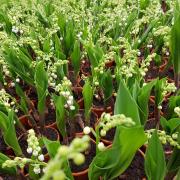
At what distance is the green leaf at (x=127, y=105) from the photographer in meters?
0.86

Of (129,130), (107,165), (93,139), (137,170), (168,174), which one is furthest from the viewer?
(93,139)

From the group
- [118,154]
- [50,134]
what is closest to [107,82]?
[50,134]

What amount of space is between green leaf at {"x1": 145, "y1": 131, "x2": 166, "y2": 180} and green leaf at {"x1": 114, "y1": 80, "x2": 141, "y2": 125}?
0.07 meters

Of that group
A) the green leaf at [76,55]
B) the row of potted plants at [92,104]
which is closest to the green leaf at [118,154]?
the row of potted plants at [92,104]

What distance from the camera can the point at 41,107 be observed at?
1.37 metres

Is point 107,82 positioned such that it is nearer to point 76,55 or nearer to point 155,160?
point 76,55

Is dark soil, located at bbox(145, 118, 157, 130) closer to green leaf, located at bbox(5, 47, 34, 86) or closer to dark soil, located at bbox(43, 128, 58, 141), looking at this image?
dark soil, located at bbox(43, 128, 58, 141)

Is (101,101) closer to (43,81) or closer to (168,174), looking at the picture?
(43,81)

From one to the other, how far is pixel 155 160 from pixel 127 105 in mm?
172

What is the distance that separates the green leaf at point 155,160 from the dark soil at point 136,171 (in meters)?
0.35

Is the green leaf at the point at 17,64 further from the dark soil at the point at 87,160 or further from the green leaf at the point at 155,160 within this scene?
the green leaf at the point at 155,160

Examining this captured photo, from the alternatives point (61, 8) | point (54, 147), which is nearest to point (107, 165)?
point (54, 147)

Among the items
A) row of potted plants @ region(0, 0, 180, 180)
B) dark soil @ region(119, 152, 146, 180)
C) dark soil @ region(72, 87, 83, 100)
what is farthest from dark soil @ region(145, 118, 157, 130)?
dark soil @ region(72, 87, 83, 100)

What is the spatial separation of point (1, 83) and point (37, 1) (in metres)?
1.09
